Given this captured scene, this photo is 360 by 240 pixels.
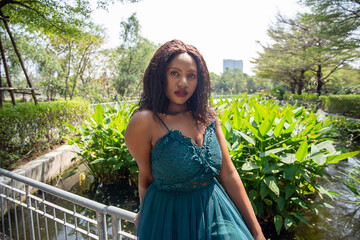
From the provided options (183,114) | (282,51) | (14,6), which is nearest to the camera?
(183,114)

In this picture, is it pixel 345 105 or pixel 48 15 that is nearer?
pixel 48 15

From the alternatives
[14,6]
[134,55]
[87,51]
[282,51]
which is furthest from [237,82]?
[14,6]

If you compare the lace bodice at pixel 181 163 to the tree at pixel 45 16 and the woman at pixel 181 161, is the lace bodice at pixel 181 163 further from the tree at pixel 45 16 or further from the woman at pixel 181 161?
the tree at pixel 45 16

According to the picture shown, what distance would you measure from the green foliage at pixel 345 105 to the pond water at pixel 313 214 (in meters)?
7.56

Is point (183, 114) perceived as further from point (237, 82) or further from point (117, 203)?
point (237, 82)

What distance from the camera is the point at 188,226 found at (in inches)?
39.9

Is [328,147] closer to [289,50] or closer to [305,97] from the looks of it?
[305,97]

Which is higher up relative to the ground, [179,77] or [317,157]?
[179,77]

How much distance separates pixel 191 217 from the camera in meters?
1.03

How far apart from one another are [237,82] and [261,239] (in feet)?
163

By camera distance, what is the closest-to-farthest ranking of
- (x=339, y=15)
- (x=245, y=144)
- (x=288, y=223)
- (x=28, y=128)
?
(x=288, y=223) < (x=245, y=144) < (x=28, y=128) < (x=339, y=15)

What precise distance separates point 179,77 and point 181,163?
432 millimetres

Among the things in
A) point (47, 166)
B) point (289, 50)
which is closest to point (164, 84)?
point (47, 166)

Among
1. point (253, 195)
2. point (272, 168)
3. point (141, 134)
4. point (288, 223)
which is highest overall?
point (141, 134)
